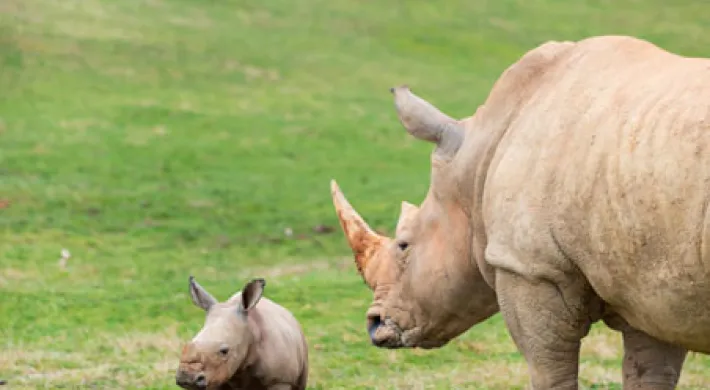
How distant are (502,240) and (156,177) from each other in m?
17.3

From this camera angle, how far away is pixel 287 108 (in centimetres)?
2872

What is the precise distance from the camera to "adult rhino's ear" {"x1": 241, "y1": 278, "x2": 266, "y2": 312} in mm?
9109

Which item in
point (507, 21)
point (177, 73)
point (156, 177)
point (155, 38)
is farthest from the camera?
point (507, 21)

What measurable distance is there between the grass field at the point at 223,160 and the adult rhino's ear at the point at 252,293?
117 centimetres

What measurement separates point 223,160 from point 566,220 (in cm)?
1910

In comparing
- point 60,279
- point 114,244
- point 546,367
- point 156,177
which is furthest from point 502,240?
point 156,177

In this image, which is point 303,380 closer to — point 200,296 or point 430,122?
point 200,296

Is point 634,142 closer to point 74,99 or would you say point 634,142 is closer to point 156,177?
point 156,177

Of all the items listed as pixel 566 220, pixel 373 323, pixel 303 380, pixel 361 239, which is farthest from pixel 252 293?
pixel 566 220

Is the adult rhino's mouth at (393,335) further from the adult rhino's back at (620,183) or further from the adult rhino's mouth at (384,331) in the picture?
the adult rhino's back at (620,183)

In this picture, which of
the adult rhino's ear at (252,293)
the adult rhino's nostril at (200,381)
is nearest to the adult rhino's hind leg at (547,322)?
the adult rhino's nostril at (200,381)

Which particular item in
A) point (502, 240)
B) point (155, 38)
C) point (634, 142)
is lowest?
point (155, 38)

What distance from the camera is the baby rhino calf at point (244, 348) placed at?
8.65 meters

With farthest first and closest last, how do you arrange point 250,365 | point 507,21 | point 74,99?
1. point 507,21
2. point 74,99
3. point 250,365
